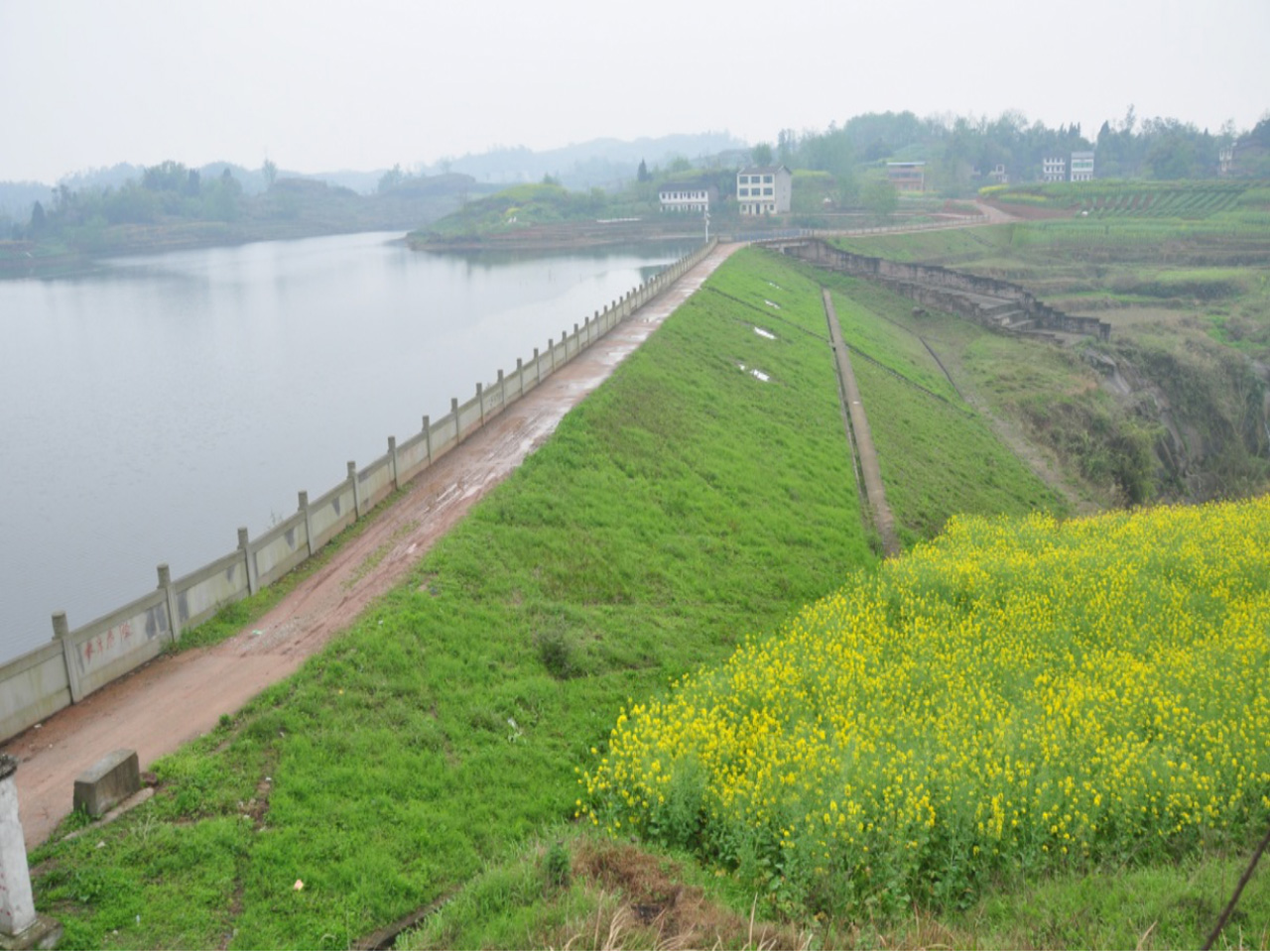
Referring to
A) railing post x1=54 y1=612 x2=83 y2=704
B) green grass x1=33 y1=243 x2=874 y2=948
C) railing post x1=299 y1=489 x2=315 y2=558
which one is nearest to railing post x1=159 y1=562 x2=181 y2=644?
railing post x1=54 y1=612 x2=83 y2=704

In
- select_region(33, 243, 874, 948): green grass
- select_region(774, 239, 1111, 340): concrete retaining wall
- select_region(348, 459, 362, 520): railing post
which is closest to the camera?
select_region(33, 243, 874, 948): green grass

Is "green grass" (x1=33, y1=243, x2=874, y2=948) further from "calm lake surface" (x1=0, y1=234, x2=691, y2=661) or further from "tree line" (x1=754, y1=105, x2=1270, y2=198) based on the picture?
"tree line" (x1=754, y1=105, x2=1270, y2=198)

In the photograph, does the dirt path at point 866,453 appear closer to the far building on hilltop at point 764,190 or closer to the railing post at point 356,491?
the railing post at point 356,491

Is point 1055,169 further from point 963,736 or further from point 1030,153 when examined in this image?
point 963,736

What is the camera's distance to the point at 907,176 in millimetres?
154875

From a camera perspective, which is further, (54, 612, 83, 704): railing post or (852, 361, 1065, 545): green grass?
(852, 361, 1065, 545): green grass

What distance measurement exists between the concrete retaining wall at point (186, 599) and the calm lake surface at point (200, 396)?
6.54 m

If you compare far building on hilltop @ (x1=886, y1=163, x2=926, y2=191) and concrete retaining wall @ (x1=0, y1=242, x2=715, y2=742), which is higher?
far building on hilltop @ (x1=886, y1=163, x2=926, y2=191)

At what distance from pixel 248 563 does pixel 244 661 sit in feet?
7.70

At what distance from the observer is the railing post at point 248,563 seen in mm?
15711

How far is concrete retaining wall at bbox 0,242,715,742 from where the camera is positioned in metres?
12.1

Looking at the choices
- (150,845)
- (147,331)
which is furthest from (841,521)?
(147,331)

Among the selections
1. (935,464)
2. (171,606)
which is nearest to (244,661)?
(171,606)

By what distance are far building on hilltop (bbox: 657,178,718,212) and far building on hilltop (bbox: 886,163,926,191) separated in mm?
32247
